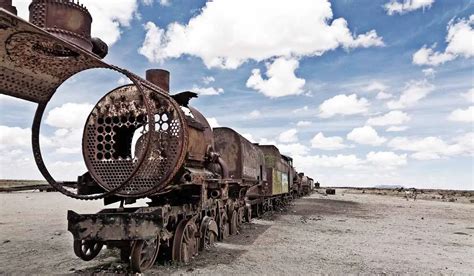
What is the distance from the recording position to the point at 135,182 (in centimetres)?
744

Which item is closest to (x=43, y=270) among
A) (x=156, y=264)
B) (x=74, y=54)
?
(x=156, y=264)

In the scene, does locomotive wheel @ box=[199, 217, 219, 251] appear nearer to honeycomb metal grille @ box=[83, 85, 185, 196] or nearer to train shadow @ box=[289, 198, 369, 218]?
honeycomb metal grille @ box=[83, 85, 185, 196]

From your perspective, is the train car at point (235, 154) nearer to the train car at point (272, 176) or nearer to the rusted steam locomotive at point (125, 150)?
the rusted steam locomotive at point (125, 150)

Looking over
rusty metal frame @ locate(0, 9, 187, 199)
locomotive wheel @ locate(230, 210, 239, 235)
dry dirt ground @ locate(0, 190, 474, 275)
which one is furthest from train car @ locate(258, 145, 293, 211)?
rusty metal frame @ locate(0, 9, 187, 199)

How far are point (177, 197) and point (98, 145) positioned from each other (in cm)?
192

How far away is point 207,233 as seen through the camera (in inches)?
364

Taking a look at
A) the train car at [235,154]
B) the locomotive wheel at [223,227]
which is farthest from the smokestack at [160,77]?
the train car at [235,154]

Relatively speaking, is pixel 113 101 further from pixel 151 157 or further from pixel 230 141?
pixel 230 141

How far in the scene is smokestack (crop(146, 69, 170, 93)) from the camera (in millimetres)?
8281

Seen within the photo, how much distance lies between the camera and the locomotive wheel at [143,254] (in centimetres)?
651

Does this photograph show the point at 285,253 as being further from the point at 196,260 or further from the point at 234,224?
the point at 234,224

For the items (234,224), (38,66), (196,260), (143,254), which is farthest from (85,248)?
(234,224)

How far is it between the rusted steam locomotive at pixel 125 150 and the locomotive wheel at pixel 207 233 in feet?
0.07

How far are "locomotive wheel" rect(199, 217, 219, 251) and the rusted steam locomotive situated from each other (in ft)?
0.07
